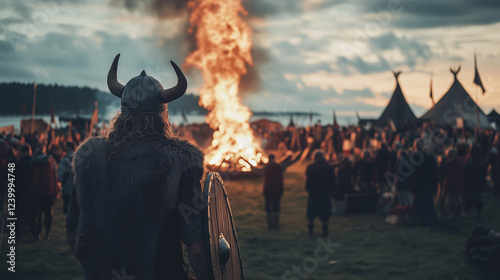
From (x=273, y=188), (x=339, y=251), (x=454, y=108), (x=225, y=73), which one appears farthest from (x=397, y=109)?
(x=339, y=251)

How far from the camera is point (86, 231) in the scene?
2.38 metres

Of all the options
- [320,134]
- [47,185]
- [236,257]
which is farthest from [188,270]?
[320,134]

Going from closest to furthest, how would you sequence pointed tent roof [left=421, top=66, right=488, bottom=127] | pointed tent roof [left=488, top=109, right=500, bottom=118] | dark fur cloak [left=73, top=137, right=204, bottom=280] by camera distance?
dark fur cloak [left=73, top=137, right=204, bottom=280]
pointed tent roof [left=421, top=66, right=488, bottom=127]
pointed tent roof [left=488, top=109, right=500, bottom=118]

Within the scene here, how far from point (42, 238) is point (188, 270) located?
27.9 ft

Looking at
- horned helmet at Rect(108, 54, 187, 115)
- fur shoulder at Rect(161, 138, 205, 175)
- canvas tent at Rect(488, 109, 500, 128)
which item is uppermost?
canvas tent at Rect(488, 109, 500, 128)

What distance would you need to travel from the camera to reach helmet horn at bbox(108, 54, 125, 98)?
8.91 feet

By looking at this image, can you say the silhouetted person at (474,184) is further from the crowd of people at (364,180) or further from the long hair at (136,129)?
the long hair at (136,129)

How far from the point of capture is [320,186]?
10000 millimetres

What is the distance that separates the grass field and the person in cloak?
538cm

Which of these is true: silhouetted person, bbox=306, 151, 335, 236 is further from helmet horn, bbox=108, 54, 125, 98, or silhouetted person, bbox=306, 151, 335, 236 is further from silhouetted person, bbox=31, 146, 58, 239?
helmet horn, bbox=108, 54, 125, 98

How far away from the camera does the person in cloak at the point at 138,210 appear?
2322 millimetres

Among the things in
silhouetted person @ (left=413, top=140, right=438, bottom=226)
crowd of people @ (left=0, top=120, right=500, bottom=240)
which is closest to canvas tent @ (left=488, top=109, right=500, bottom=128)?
crowd of people @ (left=0, top=120, right=500, bottom=240)

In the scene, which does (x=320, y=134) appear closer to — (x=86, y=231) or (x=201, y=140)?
(x=201, y=140)

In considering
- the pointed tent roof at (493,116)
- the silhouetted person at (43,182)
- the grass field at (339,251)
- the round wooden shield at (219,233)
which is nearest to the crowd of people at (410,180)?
the grass field at (339,251)
